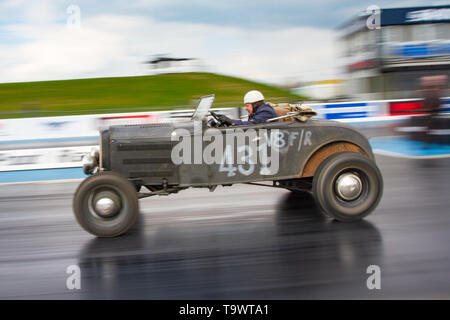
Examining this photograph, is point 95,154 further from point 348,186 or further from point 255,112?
point 348,186

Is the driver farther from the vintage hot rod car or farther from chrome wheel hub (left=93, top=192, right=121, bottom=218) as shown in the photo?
chrome wheel hub (left=93, top=192, right=121, bottom=218)

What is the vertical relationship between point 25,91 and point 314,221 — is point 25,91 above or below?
above

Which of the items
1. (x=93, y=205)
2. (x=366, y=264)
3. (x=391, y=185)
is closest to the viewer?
(x=366, y=264)

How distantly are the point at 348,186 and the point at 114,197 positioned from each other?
261cm

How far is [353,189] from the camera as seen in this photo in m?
5.34

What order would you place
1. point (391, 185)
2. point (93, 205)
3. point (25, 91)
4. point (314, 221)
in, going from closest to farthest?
point (93, 205), point (314, 221), point (391, 185), point (25, 91)

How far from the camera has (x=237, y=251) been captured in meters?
4.75

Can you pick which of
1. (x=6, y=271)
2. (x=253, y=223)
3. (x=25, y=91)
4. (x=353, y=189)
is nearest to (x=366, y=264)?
(x=353, y=189)

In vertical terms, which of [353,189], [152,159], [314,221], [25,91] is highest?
[25,91]

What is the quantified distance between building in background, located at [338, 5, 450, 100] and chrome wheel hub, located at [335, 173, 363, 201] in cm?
2720

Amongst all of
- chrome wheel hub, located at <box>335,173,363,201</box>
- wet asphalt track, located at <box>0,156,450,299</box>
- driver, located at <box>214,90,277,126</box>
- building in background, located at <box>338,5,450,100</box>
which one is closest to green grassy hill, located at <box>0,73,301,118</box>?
building in background, located at <box>338,5,450,100</box>

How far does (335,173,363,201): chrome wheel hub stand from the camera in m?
5.32

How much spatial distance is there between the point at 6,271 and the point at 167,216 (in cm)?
225
